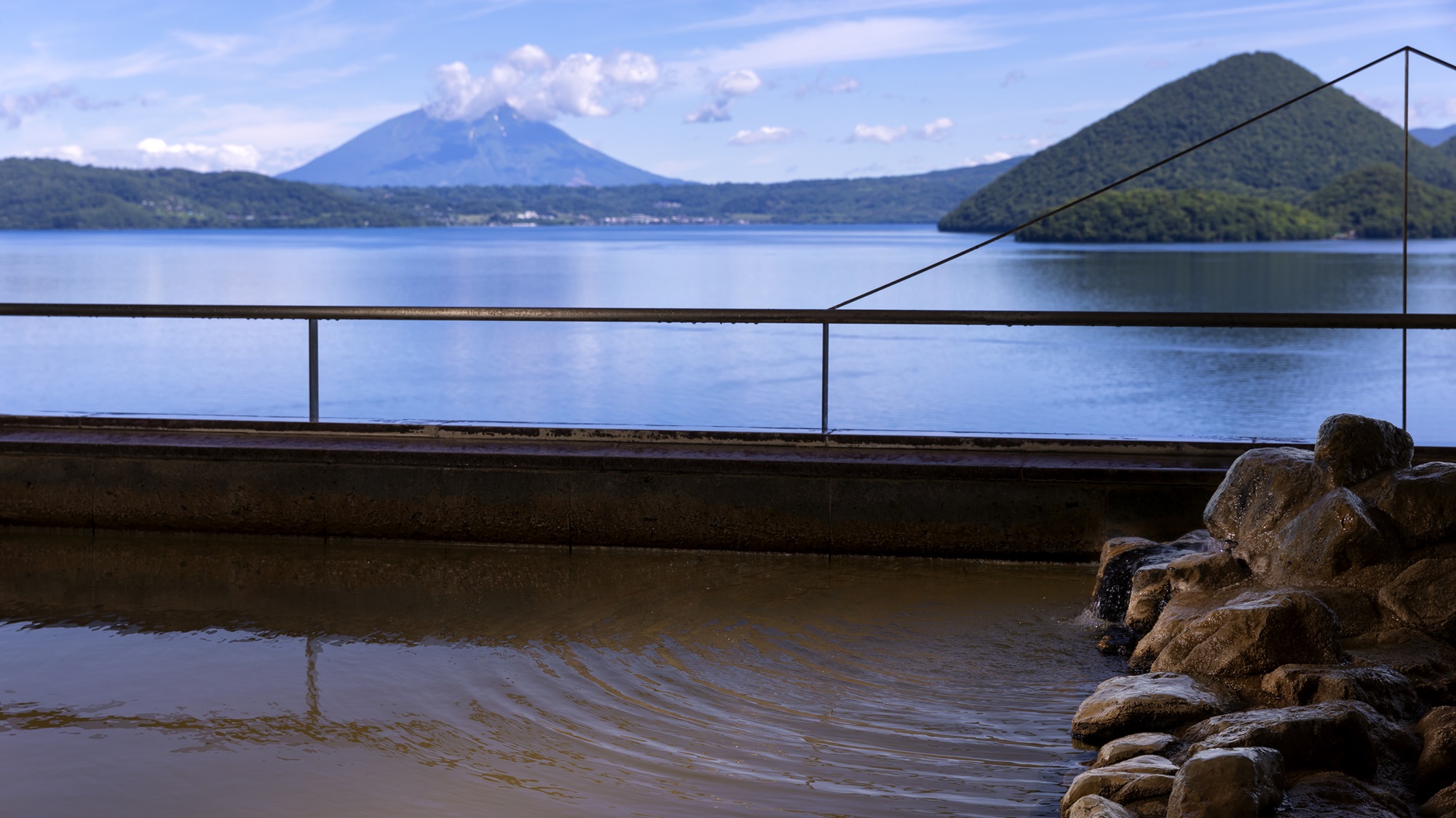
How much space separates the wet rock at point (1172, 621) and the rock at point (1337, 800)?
1150mm

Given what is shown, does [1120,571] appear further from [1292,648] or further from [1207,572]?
[1292,648]

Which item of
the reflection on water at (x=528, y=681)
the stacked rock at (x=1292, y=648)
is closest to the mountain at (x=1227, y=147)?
the reflection on water at (x=528, y=681)

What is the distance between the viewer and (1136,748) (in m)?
3.84

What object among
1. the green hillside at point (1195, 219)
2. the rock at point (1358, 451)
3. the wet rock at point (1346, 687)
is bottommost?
the wet rock at point (1346, 687)

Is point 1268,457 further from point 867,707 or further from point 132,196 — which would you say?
point 132,196

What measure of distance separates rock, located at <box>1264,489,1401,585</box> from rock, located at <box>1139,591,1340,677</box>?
430mm

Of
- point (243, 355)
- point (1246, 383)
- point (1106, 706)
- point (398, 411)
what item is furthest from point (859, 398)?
point (1106, 706)

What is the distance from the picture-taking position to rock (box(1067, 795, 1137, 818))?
333 cm

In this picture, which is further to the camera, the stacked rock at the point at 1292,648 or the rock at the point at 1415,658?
the rock at the point at 1415,658

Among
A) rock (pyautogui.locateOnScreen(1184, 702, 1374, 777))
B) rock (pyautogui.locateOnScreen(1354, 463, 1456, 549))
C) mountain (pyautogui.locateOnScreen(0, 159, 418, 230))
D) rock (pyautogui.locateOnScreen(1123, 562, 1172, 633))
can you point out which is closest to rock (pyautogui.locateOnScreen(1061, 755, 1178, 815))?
rock (pyautogui.locateOnScreen(1184, 702, 1374, 777))

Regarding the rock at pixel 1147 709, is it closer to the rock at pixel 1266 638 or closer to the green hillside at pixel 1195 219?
the rock at pixel 1266 638

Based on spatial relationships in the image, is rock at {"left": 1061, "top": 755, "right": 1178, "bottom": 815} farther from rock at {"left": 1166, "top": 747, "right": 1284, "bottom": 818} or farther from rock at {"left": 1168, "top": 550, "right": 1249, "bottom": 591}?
rock at {"left": 1168, "top": 550, "right": 1249, "bottom": 591}

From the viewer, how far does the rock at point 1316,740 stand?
3615 mm

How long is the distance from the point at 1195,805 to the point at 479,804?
75.2 inches
